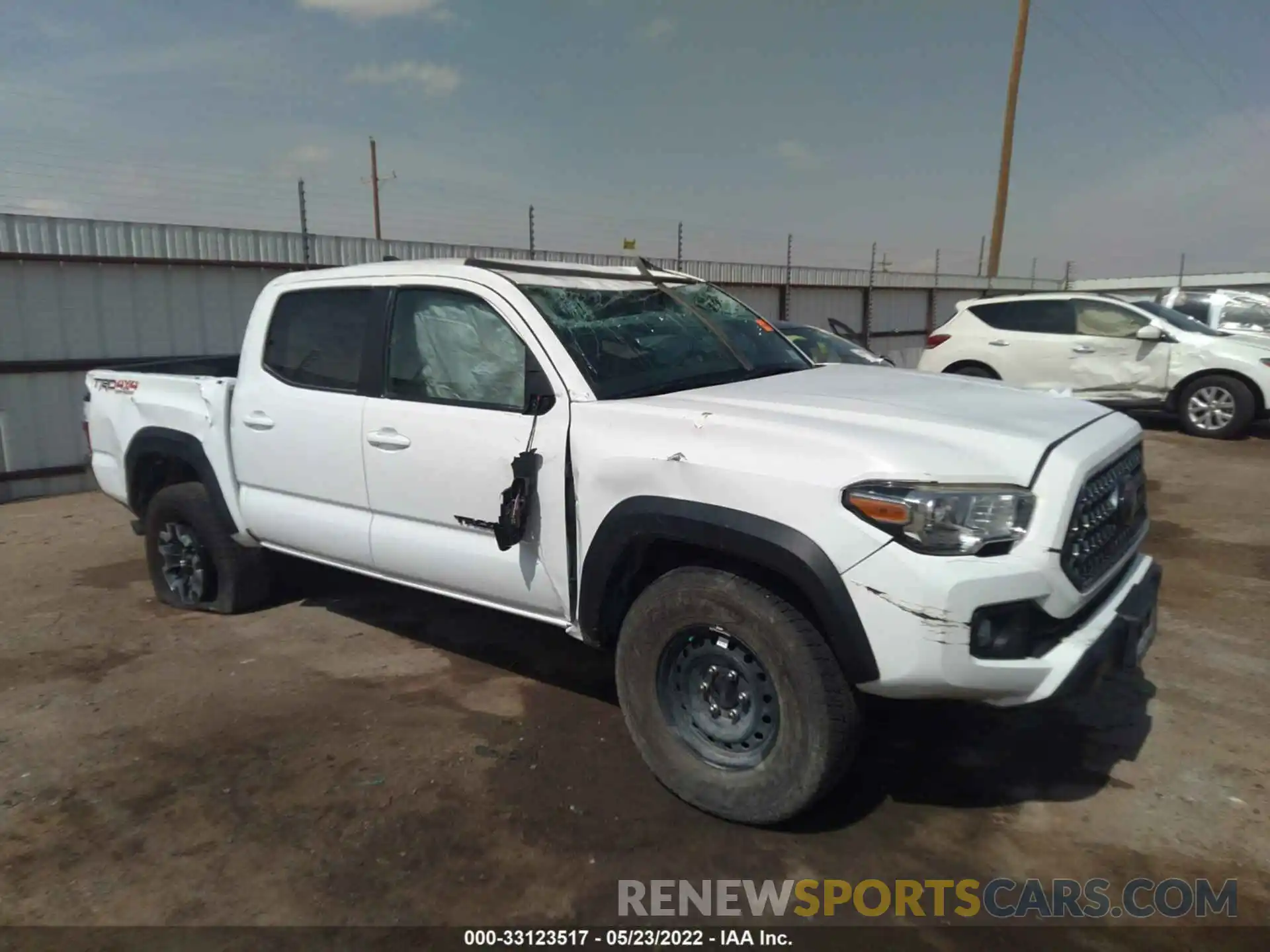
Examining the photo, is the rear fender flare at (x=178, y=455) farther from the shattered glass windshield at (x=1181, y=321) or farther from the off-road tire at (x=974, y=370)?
the shattered glass windshield at (x=1181, y=321)

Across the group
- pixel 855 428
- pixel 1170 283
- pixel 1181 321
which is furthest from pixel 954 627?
pixel 1170 283

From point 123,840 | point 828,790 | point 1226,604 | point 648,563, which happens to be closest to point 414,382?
point 648,563

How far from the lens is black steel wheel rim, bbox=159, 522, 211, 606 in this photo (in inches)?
200

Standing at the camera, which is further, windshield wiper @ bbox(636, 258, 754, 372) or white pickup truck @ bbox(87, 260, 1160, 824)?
windshield wiper @ bbox(636, 258, 754, 372)

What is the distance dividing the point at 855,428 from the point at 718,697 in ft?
3.30

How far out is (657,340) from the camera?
376 cm

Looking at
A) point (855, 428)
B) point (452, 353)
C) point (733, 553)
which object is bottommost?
point (733, 553)

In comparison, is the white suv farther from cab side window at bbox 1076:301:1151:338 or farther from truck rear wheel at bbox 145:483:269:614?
truck rear wheel at bbox 145:483:269:614

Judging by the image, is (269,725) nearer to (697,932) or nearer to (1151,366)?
(697,932)

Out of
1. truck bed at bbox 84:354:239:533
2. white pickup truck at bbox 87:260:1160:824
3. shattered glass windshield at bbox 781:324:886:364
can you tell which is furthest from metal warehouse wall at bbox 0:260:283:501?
shattered glass windshield at bbox 781:324:886:364

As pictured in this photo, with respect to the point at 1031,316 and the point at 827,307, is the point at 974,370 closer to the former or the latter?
the point at 1031,316

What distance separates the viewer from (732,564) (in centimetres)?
294

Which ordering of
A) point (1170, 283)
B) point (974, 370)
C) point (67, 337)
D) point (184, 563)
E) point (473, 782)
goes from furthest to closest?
point (1170, 283) → point (974, 370) → point (67, 337) → point (184, 563) → point (473, 782)

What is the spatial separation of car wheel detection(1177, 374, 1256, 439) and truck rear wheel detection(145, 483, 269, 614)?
33.0 ft
